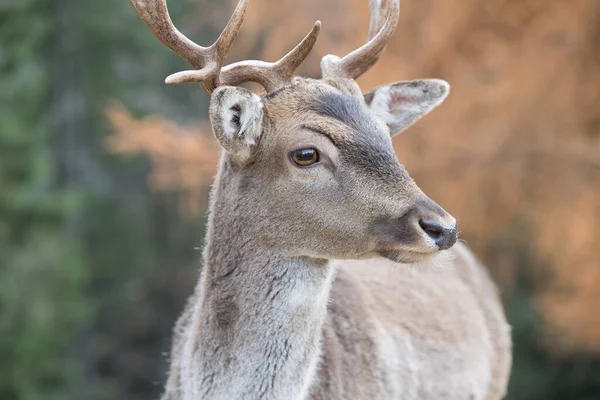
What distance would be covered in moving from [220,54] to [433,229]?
1431 millimetres

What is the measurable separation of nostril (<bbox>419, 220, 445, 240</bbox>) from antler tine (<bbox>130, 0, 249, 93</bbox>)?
4.34ft

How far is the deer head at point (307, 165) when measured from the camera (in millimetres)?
4512

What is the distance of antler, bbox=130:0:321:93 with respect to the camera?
480cm

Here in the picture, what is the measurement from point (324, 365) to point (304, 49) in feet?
5.68

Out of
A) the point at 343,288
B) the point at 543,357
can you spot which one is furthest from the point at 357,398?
the point at 543,357

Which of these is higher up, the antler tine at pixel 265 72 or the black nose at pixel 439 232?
the antler tine at pixel 265 72

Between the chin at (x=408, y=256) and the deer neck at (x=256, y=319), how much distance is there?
0.42m

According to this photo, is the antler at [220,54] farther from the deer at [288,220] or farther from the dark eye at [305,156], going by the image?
the dark eye at [305,156]

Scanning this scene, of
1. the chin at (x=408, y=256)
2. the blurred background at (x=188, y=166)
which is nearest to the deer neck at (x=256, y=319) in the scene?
the chin at (x=408, y=256)

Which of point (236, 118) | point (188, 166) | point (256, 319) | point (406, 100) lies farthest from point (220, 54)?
point (188, 166)

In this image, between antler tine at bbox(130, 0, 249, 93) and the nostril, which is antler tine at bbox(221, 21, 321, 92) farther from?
the nostril

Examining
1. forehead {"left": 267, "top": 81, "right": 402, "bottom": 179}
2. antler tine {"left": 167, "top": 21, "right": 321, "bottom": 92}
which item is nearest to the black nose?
forehead {"left": 267, "top": 81, "right": 402, "bottom": 179}

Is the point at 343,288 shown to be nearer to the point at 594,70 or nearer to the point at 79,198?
the point at 594,70

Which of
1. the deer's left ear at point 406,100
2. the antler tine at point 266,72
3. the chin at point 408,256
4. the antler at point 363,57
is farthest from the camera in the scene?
the deer's left ear at point 406,100
